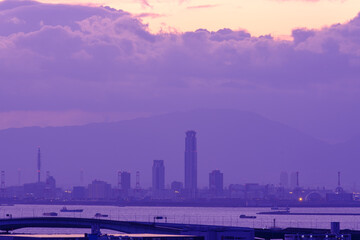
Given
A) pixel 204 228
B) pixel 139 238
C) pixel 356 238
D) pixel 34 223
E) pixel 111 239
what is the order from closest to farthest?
pixel 111 239 → pixel 139 238 → pixel 204 228 → pixel 356 238 → pixel 34 223

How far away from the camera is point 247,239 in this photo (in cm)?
9775

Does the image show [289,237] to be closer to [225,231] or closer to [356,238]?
[225,231]

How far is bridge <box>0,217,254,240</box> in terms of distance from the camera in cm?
9725

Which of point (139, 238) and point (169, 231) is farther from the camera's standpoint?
point (169, 231)

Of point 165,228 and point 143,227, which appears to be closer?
point 165,228

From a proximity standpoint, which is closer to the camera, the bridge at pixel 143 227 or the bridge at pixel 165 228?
the bridge at pixel 143 227

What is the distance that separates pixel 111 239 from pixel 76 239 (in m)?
4.77

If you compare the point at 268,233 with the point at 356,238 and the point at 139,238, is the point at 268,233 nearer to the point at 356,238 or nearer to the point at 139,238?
the point at 356,238

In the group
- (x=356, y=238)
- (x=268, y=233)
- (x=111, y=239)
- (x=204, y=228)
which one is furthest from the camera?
(x=268, y=233)

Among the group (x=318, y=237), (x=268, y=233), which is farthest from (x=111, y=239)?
(x=268, y=233)

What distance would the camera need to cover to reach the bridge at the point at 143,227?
319 ft

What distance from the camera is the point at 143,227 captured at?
132 meters

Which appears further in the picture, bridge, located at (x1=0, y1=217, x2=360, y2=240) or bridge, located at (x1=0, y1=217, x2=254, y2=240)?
bridge, located at (x1=0, y1=217, x2=360, y2=240)

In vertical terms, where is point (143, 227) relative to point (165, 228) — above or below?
above
